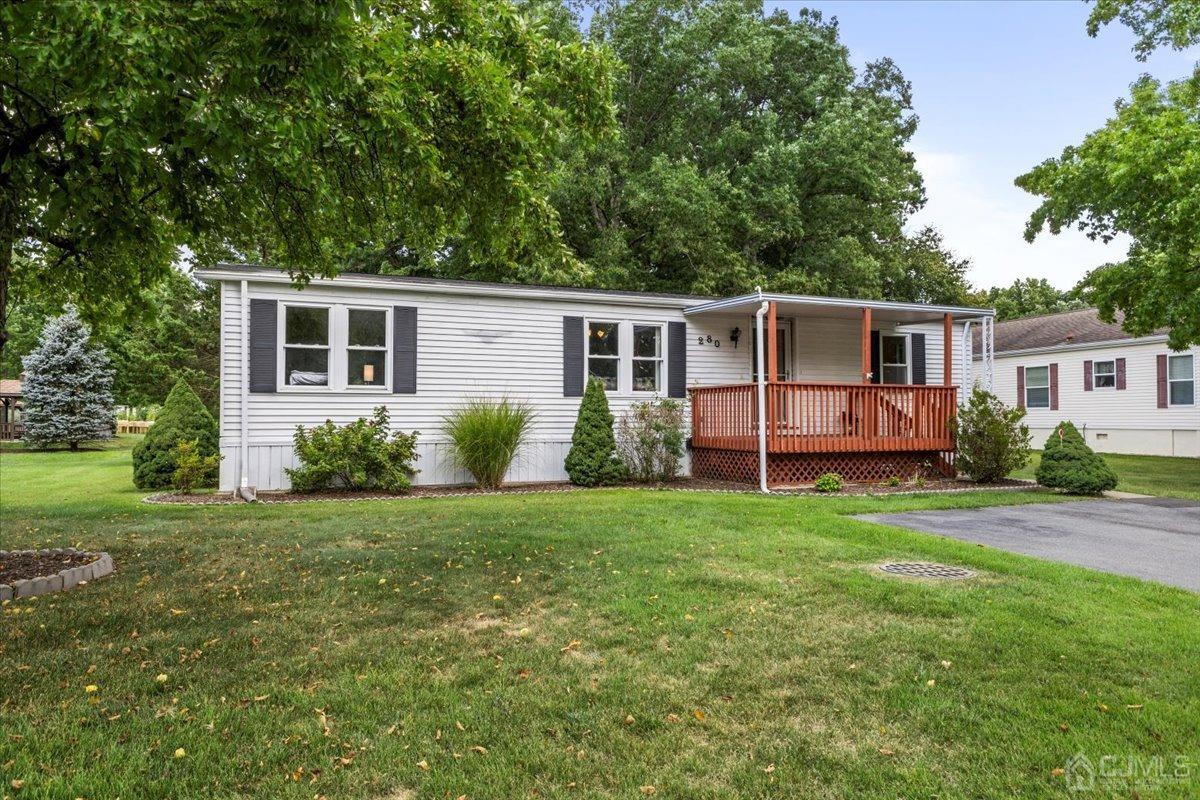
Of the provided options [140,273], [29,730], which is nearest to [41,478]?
[140,273]

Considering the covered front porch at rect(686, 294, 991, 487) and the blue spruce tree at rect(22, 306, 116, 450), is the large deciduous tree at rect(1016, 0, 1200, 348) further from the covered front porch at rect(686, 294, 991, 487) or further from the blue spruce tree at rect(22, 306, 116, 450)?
the blue spruce tree at rect(22, 306, 116, 450)

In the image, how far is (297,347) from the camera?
10414 mm

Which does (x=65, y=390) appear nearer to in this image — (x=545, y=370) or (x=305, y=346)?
(x=305, y=346)

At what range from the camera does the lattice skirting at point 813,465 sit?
11344 mm

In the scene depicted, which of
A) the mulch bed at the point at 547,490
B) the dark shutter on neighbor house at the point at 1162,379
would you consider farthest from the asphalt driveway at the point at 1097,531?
the dark shutter on neighbor house at the point at 1162,379

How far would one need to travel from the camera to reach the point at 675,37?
19.0 m

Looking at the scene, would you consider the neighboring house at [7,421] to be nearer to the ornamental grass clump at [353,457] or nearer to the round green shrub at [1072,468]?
the ornamental grass clump at [353,457]

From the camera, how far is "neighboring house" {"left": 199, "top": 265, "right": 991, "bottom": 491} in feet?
33.6

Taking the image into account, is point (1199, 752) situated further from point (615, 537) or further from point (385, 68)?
point (385, 68)

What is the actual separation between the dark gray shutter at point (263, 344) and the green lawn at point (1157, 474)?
12452mm

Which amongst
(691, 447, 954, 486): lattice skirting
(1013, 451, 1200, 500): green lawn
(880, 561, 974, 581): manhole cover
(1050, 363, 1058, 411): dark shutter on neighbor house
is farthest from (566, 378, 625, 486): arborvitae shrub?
(1050, 363, 1058, 411): dark shutter on neighbor house

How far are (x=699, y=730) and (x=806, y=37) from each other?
869 inches

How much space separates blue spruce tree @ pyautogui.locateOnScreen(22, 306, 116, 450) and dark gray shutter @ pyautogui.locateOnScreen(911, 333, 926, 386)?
2195 cm

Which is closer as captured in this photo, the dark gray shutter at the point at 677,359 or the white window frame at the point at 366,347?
the white window frame at the point at 366,347
